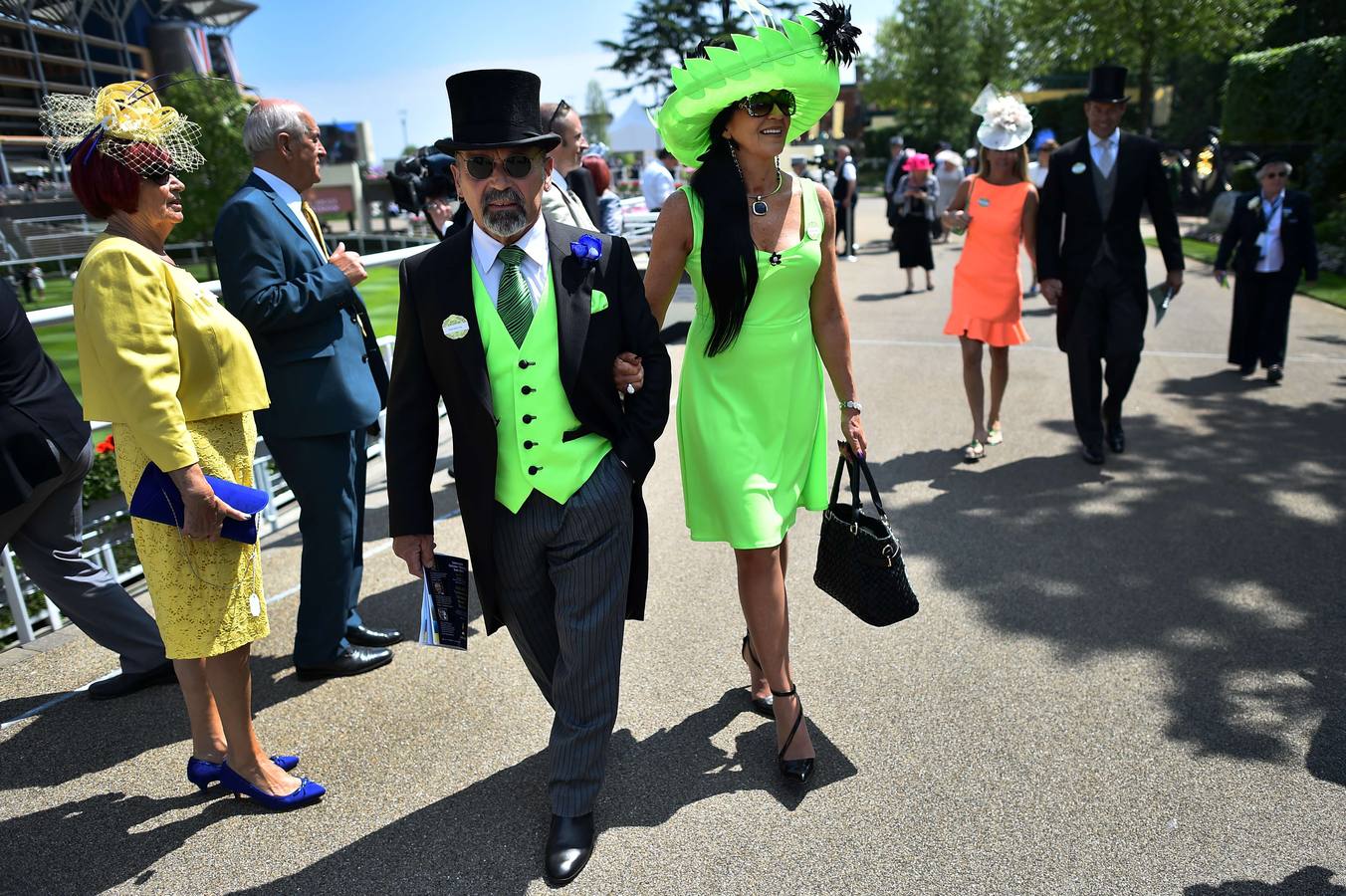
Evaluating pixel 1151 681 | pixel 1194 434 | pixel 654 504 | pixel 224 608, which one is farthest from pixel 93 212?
pixel 1194 434

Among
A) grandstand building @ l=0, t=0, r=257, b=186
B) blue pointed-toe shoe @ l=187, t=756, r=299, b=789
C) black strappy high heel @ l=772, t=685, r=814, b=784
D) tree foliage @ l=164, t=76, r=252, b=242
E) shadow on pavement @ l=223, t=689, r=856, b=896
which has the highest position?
grandstand building @ l=0, t=0, r=257, b=186

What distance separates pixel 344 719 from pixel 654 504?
2.54 metres

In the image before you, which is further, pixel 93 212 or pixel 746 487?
pixel 746 487

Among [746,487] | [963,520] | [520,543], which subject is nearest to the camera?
[520,543]

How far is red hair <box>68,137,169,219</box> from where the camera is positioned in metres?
2.59

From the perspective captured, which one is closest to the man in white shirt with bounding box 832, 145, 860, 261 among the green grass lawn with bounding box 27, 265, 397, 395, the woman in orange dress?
the green grass lawn with bounding box 27, 265, 397, 395

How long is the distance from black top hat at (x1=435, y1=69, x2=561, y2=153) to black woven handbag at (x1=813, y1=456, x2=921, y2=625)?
1.51m

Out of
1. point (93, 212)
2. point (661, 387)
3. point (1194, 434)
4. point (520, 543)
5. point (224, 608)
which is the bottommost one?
point (1194, 434)

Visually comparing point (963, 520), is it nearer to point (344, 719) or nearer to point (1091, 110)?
point (1091, 110)

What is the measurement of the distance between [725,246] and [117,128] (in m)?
1.74

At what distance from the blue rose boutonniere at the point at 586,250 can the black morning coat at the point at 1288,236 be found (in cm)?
761

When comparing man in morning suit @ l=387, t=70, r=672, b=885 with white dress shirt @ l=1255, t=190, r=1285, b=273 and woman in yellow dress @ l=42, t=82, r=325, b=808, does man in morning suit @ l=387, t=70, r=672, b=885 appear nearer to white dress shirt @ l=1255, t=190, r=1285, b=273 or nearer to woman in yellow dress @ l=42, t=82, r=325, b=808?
woman in yellow dress @ l=42, t=82, r=325, b=808

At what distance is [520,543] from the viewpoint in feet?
8.68

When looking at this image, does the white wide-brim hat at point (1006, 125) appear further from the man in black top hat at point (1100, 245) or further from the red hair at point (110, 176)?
the red hair at point (110, 176)
